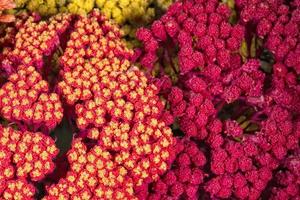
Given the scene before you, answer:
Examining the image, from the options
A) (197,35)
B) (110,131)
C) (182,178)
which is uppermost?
(197,35)

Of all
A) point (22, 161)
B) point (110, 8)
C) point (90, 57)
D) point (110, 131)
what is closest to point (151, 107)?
point (110, 131)

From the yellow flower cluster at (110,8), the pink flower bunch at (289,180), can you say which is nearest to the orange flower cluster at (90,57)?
the yellow flower cluster at (110,8)

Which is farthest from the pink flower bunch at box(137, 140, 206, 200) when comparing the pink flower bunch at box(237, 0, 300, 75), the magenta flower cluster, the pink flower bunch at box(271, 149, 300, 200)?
the pink flower bunch at box(237, 0, 300, 75)

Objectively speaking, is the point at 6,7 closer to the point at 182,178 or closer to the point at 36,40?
the point at 36,40

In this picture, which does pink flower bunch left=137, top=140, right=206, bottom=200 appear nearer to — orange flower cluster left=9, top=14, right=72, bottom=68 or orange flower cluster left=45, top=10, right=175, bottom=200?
orange flower cluster left=45, top=10, right=175, bottom=200

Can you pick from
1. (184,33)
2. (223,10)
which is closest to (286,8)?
(223,10)

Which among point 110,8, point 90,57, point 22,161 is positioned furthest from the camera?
point 110,8

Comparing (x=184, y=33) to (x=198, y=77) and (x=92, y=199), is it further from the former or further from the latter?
(x=92, y=199)
